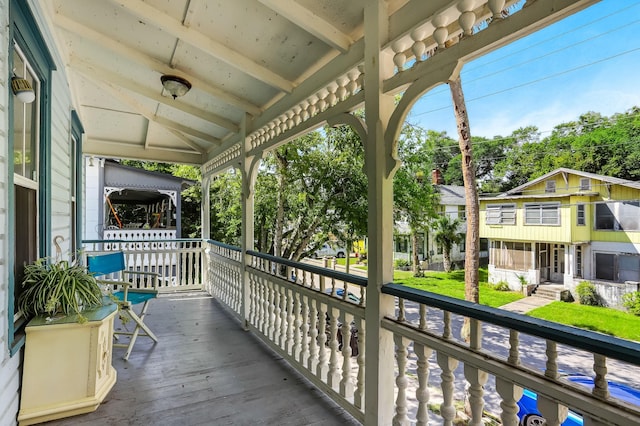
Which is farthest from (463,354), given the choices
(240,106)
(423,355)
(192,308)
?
(192,308)

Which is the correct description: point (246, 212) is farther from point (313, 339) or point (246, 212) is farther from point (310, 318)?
point (313, 339)

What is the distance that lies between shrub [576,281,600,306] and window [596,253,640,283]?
38 cm

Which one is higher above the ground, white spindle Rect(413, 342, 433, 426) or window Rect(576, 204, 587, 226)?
window Rect(576, 204, 587, 226)

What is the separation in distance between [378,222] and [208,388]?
188 centimetres

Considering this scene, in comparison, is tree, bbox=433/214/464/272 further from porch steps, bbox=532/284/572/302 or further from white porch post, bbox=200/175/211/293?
white porch post, bbox=200/175/211/293

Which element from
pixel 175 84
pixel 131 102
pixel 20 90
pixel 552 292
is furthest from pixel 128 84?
pixel 552 292

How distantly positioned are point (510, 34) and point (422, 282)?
1231 centimetres

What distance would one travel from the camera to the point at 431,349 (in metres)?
1.58

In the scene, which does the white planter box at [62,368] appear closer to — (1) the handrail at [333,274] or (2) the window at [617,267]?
(1) the handrail at [333,274]

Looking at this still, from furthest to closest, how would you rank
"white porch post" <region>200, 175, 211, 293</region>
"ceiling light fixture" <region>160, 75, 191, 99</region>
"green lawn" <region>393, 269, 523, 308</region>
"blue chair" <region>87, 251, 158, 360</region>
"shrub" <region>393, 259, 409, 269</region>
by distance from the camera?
"shrub" <region>393, 259, 409, 269</region>, "green lawn" <region>393, 269, 523, 308</region>, "white porch post" <region>200, 175, 211, 293</region>, "blue chair" <region>87, 251, 158, 360</region>, "ceiling light fixture" <region>160, 75, 191, 99</region>

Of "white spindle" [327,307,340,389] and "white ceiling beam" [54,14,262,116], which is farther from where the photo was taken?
"white ceiling beam" [54,14,262,116]

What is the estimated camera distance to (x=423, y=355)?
5.31 ft

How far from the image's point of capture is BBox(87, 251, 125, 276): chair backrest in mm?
3734

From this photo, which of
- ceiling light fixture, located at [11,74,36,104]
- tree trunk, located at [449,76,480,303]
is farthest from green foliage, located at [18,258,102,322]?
tree trunk, located at [449,76,480,303]
